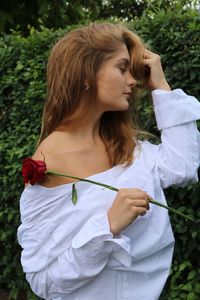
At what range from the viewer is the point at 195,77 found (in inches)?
115

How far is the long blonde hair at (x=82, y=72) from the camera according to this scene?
1.76m

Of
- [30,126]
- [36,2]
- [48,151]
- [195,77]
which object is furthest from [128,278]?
[36,2]

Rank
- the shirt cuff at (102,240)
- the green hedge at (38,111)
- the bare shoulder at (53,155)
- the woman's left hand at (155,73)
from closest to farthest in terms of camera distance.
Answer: the shirt cuff at (102,240) → the bare shoulder at (53,155) → the woman's left hand at (155,73) → the green hedge at (38,111)

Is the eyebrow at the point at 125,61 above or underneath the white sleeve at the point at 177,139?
Answer: above

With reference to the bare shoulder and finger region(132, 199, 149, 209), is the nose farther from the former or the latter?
finger region(132, 199, 149, 209)

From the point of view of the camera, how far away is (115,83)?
5.67 feet

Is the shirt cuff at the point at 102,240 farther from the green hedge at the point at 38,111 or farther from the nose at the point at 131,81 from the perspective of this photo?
the green hedge at the point at 38,111

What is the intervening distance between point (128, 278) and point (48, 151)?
1.62ft

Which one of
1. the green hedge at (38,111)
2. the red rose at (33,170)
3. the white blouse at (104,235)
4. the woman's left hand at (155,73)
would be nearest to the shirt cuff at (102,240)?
the white blouse at (104,235)

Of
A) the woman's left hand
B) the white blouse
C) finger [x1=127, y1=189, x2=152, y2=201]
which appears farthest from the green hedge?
finger [x1=127, y1=189, x2=152, y2=201]

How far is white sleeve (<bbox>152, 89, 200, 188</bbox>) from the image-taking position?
173cm

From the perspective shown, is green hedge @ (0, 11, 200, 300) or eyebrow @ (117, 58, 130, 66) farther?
green hedge @ (0, 11, 200, 300)

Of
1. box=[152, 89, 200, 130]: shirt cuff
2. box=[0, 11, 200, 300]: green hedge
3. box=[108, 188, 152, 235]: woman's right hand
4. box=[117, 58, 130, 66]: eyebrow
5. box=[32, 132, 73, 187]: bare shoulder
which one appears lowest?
box=[0, 11, 200, 300]: green hedge

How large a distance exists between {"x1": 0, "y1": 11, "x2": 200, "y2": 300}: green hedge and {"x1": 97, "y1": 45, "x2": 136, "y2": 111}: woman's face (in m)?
0.92
